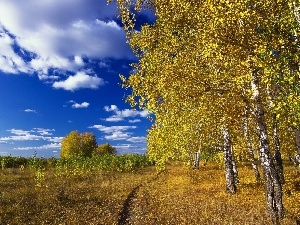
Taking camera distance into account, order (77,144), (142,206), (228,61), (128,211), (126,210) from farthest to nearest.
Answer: (77,144), (142,206), (126,210), (128,211), (228,61)

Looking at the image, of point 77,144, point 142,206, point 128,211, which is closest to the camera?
point 128,211

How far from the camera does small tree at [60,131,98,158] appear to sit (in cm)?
13250

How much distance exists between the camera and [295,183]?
28.6 m

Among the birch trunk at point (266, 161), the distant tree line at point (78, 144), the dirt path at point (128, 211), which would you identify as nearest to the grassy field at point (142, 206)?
the dirt path at point (128, 211)

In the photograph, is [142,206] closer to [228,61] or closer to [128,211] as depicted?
[128,211]

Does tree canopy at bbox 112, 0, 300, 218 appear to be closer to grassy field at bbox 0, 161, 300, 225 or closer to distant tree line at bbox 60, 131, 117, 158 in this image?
grassy field at bbox 0, 161, 300, 225

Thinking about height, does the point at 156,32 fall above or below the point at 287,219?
above

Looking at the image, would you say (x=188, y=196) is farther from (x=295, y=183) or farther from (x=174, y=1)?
(x=174, y=1)

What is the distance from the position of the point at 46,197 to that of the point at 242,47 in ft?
53.4

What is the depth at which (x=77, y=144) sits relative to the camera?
135625 mm

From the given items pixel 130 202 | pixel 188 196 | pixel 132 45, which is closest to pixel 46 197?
pixel 130 202

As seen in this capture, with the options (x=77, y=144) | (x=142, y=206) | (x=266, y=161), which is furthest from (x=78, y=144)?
(x=266, y=161)

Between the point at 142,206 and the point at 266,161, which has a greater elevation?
the point at 266,161

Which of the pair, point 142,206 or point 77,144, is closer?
point 142,206
